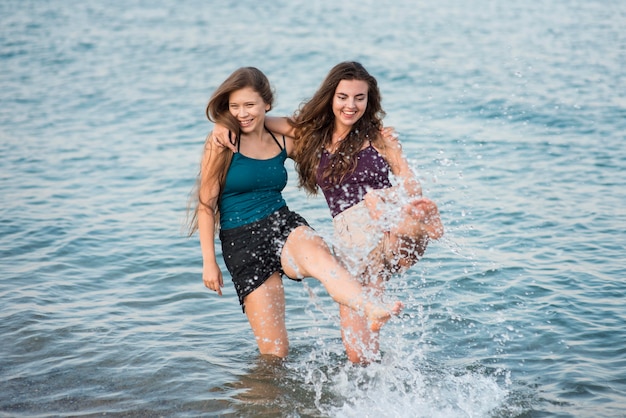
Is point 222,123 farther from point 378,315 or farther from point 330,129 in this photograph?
point 378,315

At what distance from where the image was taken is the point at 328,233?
562 centimetres

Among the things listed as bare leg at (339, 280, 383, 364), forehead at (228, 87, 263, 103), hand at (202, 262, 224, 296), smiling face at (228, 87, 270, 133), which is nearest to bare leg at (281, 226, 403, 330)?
hand at (202, 262, 224, 296)

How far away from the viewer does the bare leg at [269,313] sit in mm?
5582

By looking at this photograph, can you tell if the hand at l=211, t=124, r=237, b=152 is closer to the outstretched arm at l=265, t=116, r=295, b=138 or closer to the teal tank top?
the teal tank top

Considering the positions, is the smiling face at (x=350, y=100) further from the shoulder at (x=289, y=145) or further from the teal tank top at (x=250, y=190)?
the teal tank top at (x=250, y=190)

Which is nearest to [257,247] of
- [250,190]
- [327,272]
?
[250,190]

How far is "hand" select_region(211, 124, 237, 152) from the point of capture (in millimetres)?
5406

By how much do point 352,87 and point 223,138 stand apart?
95 cm

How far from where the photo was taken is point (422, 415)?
17.1 feet

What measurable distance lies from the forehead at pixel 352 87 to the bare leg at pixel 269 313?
53.6 inches

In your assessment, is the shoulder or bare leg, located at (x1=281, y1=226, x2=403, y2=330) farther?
the shoulder

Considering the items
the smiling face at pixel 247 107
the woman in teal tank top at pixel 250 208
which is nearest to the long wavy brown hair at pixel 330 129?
the woman in teal tank top at pixel 250 208

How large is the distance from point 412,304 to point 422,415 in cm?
195

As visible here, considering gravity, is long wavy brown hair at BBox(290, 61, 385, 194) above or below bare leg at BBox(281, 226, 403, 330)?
above
